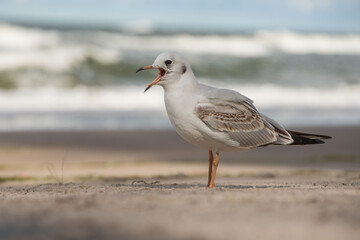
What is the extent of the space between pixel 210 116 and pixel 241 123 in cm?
41

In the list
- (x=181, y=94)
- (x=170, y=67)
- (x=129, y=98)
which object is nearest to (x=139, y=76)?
(x=129, y=98)

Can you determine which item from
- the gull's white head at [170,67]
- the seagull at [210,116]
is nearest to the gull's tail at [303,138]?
the seagull at [210,116]

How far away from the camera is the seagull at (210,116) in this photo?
495 centimetres

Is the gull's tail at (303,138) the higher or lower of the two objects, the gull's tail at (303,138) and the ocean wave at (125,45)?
the lower

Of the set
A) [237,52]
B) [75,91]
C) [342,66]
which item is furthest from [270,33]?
[75,91]

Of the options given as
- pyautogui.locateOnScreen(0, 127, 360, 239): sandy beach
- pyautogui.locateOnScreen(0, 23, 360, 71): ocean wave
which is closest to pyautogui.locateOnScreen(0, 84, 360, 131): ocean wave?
pyautogui.locateOnScreen(0, 23, 360, 71): ocean wave

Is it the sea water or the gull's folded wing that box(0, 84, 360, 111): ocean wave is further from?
the gull's folded wing

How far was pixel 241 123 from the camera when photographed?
17.3 feet

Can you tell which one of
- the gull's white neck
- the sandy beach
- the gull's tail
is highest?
the gull's white neck

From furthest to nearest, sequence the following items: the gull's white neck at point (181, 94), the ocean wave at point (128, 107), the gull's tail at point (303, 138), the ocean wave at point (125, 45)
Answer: the ocean wave at point (125, 45) → the ocean wave at point (128, 107) → the gull's tail at point (303, 138) → the gull's white neck at point (181, 94)

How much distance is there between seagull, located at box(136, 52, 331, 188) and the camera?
495 centimetres

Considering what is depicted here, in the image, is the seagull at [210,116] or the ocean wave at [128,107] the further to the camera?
the ocean wave at [128,107]

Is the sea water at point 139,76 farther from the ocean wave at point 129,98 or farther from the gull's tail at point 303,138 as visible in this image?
the gull's tail at point 303,138

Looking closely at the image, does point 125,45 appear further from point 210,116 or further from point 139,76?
point 210,116
